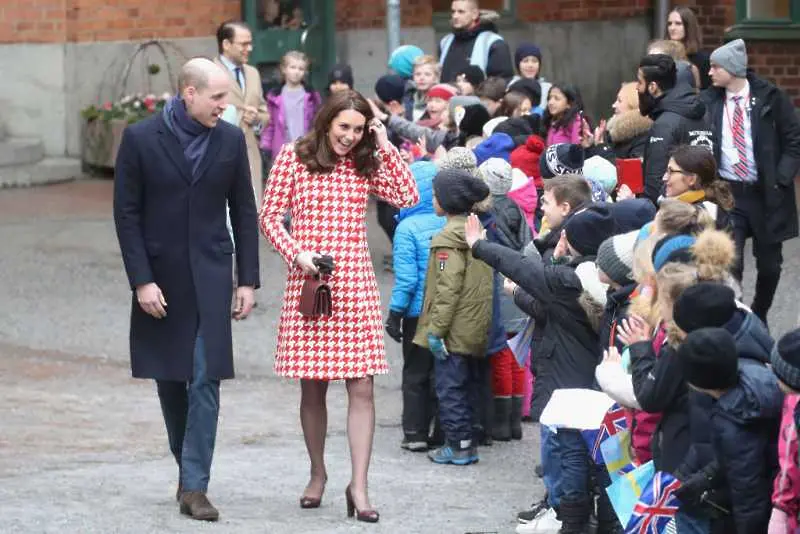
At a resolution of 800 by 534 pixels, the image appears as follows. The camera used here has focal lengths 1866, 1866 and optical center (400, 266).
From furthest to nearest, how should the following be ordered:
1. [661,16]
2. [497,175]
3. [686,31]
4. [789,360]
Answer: [661,16]
[686,31]
[497,175]
[789,360]

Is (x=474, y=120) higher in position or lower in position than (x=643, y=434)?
higher

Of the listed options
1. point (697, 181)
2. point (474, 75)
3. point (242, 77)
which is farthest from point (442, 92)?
point (697, 181)

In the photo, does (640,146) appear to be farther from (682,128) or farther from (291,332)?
(291,332)

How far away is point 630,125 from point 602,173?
1.54 m

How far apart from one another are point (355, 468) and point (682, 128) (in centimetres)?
328

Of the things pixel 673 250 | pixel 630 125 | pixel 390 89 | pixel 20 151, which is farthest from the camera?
pixel 20 151

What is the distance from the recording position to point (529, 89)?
12.2 metres

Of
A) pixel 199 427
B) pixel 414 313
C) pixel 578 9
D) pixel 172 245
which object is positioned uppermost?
pixel 578 9

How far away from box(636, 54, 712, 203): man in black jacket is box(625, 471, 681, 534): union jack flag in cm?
379

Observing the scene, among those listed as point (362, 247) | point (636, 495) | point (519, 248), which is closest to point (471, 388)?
point (519, 248)

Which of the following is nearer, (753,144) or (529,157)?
(529,157)

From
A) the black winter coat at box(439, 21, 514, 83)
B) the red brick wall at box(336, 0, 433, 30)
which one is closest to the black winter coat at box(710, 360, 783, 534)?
the black winter coat at box(439, 21, 514, 83)

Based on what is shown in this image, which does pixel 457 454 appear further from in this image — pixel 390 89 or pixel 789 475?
pixel 390 89

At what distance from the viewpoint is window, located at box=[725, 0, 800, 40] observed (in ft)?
62.6
